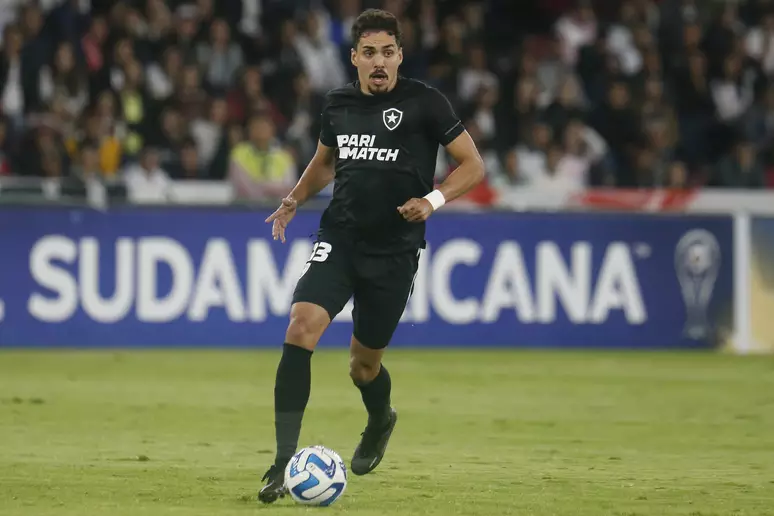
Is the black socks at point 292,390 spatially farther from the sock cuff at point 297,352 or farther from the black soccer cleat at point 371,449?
the black soccer cleat at point 371,449

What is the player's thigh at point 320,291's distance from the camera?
7.48 metres

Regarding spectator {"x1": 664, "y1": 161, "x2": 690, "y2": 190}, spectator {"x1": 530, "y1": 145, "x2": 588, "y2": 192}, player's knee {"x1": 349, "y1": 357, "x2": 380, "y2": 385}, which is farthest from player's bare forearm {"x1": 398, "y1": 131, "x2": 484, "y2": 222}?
spectator {"x1": 664, "y1": 161, "x2": 690, "y2": 190}

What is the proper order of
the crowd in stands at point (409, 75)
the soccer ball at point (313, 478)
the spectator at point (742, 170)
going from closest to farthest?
1. the soccer ball at point (313, 478)
2. the crowd in stands at point (409, 75)
3. the spectator at point (742, 170)

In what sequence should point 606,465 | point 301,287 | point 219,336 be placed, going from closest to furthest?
point 301,287 < point 606,465 < point 219,336

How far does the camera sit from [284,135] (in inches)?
740

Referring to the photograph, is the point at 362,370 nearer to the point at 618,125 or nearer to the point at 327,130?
the point at 327,130

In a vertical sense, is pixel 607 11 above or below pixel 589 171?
above

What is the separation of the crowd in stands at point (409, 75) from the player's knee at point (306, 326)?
385 inches

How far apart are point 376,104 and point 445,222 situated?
8.81 metres

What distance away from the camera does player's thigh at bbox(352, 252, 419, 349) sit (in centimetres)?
786

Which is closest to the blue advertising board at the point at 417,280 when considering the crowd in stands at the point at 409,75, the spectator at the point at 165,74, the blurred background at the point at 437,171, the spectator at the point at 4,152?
the blurred background at the point at 437,171

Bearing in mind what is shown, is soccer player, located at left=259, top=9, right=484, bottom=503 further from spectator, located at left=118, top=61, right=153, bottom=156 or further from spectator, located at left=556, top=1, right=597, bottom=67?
spectator, located at left=556, top=1, right=597, bottom=67

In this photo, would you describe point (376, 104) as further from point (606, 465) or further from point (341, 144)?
point (606, 465)

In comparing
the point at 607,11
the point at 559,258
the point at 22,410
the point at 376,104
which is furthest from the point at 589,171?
the point at 376,104
